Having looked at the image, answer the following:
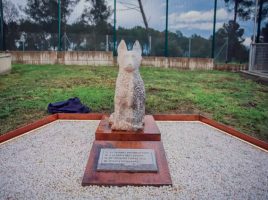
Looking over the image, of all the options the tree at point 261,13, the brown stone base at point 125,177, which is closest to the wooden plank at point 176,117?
the brown stone base at point 125,177

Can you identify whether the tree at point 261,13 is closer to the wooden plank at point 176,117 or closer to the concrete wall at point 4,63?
the wooden plank at point 176,117

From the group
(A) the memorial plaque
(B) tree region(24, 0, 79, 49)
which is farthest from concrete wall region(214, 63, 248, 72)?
(A) the memorial plaque

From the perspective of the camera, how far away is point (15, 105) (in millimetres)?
8023

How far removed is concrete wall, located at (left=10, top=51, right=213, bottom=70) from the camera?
16984mm

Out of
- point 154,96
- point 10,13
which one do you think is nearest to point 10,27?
point 10,13

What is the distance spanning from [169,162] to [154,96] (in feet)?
15.5

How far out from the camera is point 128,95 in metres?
5.09

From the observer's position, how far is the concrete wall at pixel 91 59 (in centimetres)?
1698

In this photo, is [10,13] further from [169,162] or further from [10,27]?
[169,162]

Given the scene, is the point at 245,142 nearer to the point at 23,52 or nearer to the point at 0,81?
the point at 0,81

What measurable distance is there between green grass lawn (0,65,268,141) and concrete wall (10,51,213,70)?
3611 millimetres

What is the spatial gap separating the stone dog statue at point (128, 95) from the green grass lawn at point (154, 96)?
2611 millimetres

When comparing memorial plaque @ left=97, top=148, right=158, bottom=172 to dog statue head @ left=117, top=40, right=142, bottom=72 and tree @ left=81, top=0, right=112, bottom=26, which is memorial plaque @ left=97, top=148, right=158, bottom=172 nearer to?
dog statue head @ left=117, top=40, right=142, bottom=72

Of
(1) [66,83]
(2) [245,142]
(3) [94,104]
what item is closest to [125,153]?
(2) [245,142]
